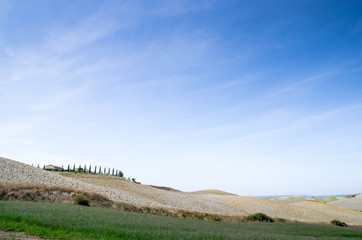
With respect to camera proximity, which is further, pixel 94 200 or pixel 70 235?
pixel 94 200

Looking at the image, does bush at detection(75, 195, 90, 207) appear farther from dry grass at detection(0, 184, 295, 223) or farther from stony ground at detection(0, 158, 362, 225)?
stony ground at detection(0, 158, 362, 225)

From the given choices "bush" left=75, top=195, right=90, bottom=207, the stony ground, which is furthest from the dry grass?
the stony ground

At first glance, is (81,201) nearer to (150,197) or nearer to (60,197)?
(60,197)

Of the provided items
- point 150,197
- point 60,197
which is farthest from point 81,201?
point 150,197

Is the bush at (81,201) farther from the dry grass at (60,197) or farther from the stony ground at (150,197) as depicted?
the stony ground at (150,197)

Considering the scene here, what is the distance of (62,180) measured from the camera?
42.9 m

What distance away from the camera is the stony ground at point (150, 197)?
3984 centimetres

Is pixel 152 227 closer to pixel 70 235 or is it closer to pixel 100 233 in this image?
pixel 100 233

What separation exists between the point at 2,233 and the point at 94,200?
2158 cm

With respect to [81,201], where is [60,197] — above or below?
above

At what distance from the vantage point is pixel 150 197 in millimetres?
49656

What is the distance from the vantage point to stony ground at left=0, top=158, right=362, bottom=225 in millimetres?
39844

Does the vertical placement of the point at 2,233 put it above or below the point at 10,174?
below

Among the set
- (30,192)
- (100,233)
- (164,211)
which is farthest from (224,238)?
(30,192)
